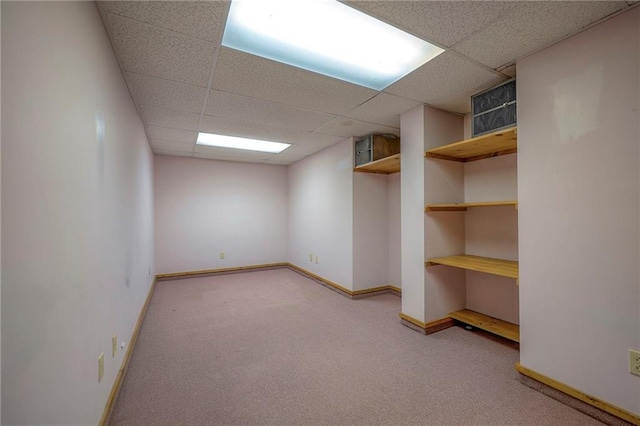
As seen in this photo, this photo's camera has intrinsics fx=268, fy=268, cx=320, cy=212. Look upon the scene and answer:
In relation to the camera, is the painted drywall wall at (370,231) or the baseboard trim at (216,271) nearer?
the painted drywall wall at (370,231)

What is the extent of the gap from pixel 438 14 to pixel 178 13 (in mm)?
1419

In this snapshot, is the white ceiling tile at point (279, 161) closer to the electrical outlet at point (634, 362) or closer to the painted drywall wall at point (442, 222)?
the painted drywall wall at point (442, 222)

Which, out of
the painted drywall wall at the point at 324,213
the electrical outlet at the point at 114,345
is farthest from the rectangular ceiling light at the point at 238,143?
the electrical outlet at the point at 114,345

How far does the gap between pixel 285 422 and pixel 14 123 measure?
5.99ft

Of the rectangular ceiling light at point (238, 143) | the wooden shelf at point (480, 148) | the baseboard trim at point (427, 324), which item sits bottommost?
the baseboard trim at point (427, 324)

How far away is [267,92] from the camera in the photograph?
2.40 meters

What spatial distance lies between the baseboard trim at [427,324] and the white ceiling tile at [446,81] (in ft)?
7.28

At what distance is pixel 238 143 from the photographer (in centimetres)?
423

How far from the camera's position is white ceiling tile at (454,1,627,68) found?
1452mm

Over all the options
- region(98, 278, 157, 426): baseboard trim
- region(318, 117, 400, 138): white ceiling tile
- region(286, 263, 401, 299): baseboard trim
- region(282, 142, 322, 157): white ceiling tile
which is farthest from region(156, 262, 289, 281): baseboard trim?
region(318, 117, 400, 138): white ceiling tile

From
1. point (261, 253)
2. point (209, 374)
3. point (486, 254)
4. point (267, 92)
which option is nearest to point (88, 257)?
point (209, 374)

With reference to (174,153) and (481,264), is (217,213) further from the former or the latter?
(481,264)

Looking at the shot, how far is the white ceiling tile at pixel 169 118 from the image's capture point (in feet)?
9.17

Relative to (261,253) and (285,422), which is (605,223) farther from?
(261,253)
